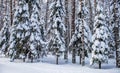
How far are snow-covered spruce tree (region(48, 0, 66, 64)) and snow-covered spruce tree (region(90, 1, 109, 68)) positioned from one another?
3503 mm

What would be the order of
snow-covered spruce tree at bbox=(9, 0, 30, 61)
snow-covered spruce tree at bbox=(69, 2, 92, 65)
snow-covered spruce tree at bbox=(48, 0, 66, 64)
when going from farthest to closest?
snow-covered spruce tree at bbox=(69, 2, 92, 65)
snow-covered spruce tree at bbox=(48, 0, 66, 64)
snow-covered spruce tree at bbox=(9, 0, 30, 61)

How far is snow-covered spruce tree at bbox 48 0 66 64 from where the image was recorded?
27703mm

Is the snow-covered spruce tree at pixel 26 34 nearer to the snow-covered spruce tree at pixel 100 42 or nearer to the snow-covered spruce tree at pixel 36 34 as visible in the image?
the snow-covered spruce tree at pixel 36 34

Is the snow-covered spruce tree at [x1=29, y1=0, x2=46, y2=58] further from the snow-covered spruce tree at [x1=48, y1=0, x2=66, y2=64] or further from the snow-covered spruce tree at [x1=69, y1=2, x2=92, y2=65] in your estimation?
the snow-covered spruce tree at [x1=69, y1=2, x2=92, y2=65]

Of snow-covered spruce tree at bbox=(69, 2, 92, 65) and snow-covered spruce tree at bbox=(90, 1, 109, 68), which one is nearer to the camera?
snow-covered spruce tree at bbox=(90, 1, 109, 68)

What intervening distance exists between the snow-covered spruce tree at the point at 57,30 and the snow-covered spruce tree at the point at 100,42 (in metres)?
3.50

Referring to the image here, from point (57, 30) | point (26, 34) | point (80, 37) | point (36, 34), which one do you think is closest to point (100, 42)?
point (80, 37)

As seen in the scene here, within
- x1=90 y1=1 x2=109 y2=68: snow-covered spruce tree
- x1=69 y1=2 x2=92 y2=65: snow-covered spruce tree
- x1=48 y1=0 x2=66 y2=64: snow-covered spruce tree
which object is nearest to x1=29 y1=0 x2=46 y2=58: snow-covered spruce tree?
x1=48 y1=0 x2=66 y2=64: snow-covered spruce tree

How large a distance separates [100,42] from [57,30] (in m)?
4.92

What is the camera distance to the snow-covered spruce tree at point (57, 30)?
27703mm

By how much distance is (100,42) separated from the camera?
88.9ft

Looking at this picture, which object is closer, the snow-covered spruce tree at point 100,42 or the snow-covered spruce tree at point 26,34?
the snow-covered spruce tree at point 26,34

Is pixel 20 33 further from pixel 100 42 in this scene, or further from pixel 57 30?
pixel 100 42

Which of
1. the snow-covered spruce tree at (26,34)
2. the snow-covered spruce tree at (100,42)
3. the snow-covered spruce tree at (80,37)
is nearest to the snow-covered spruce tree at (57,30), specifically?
the snow-covered spruce tree at (26,34)
